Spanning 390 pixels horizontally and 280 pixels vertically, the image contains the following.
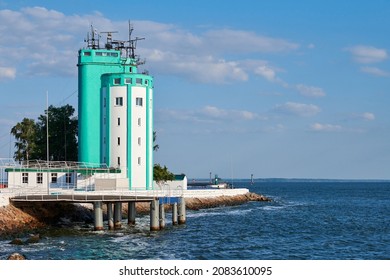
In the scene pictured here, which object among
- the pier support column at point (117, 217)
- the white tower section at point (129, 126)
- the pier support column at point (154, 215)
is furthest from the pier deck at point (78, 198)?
the white tower section at point (129, 126)

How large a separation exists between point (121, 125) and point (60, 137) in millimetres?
19431

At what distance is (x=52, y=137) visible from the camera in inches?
3954

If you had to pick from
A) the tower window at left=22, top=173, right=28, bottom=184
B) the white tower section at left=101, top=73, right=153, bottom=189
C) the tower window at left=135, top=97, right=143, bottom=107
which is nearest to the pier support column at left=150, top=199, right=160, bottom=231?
the tower window at left=22, top=173, right=28, bottom=184

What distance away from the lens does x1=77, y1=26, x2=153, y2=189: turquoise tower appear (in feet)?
275

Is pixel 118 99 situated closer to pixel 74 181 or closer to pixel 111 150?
pixel 111 150

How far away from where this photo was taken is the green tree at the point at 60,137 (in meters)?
99.5

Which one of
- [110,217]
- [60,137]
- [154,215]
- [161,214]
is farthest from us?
[60,137]

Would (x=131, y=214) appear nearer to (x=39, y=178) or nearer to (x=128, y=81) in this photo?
(x=39, y=178)

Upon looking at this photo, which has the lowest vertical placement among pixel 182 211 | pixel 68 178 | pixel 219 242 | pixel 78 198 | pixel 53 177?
pixel 219 242

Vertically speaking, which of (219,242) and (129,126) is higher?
(129,126)

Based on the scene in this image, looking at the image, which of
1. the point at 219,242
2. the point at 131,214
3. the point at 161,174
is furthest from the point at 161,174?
the point at 219,242

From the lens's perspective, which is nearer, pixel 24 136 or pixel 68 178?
pixel 68 178

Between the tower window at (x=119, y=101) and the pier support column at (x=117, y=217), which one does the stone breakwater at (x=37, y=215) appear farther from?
the tower window at (x=119, y=101)
